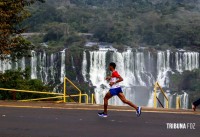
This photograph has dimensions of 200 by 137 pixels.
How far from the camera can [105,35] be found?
90.8 meters

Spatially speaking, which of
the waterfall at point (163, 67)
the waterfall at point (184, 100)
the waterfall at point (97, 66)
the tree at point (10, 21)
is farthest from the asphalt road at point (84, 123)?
the waterfall at point (163, 67)

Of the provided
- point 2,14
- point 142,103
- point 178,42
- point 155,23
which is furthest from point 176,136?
point 155,23

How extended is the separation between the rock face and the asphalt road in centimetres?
5547

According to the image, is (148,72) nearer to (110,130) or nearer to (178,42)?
(178,42)

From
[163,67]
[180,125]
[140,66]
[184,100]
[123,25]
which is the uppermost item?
[123,25]

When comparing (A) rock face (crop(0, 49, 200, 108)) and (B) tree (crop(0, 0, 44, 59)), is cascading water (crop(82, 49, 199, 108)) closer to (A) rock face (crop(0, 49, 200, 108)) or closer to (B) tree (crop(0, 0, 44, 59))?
(A) rock face (crop(0, 49, 200, 108))

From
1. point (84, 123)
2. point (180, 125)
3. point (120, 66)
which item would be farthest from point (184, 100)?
point (84, 123)

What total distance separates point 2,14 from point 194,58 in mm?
59034

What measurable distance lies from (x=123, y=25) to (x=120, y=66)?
21916 millimetres

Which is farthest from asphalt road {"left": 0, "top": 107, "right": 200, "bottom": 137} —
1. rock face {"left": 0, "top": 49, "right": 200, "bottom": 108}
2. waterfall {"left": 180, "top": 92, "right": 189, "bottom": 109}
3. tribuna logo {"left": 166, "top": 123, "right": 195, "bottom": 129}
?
rock face {"left": 0, "top": 49, "right": 200, "bottom": 108}

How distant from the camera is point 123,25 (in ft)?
313

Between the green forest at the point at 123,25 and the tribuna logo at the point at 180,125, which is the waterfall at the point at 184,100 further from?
the tribuna logo at the point at 180,125

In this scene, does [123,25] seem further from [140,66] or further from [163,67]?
[163,67]

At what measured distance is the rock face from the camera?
235ft
